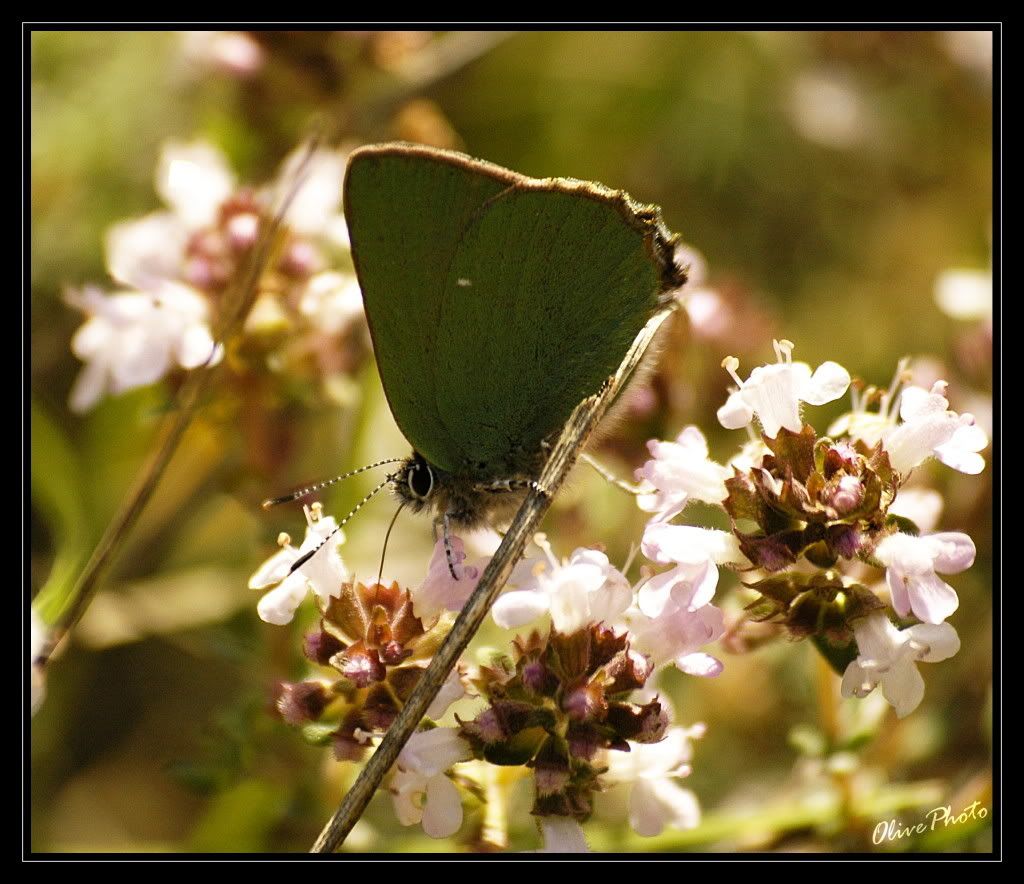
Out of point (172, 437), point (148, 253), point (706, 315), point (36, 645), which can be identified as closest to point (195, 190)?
point (148, 253)

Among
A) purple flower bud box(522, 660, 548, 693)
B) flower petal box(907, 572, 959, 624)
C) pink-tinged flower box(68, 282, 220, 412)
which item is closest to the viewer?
flower petal box(907, 572, 959, 624)

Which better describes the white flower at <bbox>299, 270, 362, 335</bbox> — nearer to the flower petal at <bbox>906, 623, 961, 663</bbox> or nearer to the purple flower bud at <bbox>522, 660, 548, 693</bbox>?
the purple flower bud at <bbox>522, 660, 548, 693</bbox>

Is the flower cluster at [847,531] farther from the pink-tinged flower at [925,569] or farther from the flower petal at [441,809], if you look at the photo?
the flower petal at [441,809]

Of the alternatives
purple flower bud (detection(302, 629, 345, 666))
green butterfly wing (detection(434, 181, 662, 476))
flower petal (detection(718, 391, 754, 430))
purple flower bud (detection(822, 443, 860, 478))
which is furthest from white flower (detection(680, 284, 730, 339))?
purple flower bud (detection(302, 629, 345, 666))

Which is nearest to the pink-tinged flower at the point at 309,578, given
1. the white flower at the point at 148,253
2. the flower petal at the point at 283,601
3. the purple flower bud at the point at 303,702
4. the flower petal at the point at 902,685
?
the flower petal at the point at 283,601

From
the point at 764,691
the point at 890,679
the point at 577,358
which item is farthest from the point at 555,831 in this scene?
the point at 764,691

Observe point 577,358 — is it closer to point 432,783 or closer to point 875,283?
point 432,783

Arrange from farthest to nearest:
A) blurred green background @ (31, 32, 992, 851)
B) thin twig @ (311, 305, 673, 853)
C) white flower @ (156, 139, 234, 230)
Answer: white flower @ (156, 139, 234, 230), blurred green background @ (31, 32, 992, 851), thin twig @ (311, 305, 673, 853)
